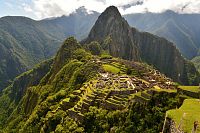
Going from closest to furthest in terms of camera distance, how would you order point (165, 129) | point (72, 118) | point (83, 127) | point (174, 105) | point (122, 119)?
point (165, 129) < point (174, 105) < point (122, 119) < point (83, 127) < point (72, 118)

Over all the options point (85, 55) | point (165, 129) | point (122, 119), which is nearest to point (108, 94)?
point (122, 119)

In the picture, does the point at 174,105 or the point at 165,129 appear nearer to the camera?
the point at 165,129

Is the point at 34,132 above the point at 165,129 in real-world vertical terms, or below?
below

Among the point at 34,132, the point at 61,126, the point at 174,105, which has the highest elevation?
the point at 174,105

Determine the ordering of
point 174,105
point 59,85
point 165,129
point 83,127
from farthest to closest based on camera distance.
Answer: point 59,85 < point 83,127 < point 174,105 < point 165,129

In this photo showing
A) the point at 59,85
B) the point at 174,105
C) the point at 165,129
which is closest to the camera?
the point at 165,129

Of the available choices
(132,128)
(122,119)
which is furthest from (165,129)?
(122,119)

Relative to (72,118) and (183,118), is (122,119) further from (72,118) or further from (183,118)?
(183,118)

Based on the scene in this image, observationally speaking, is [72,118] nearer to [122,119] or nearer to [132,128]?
[122,119]

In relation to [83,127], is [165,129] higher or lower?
higher
